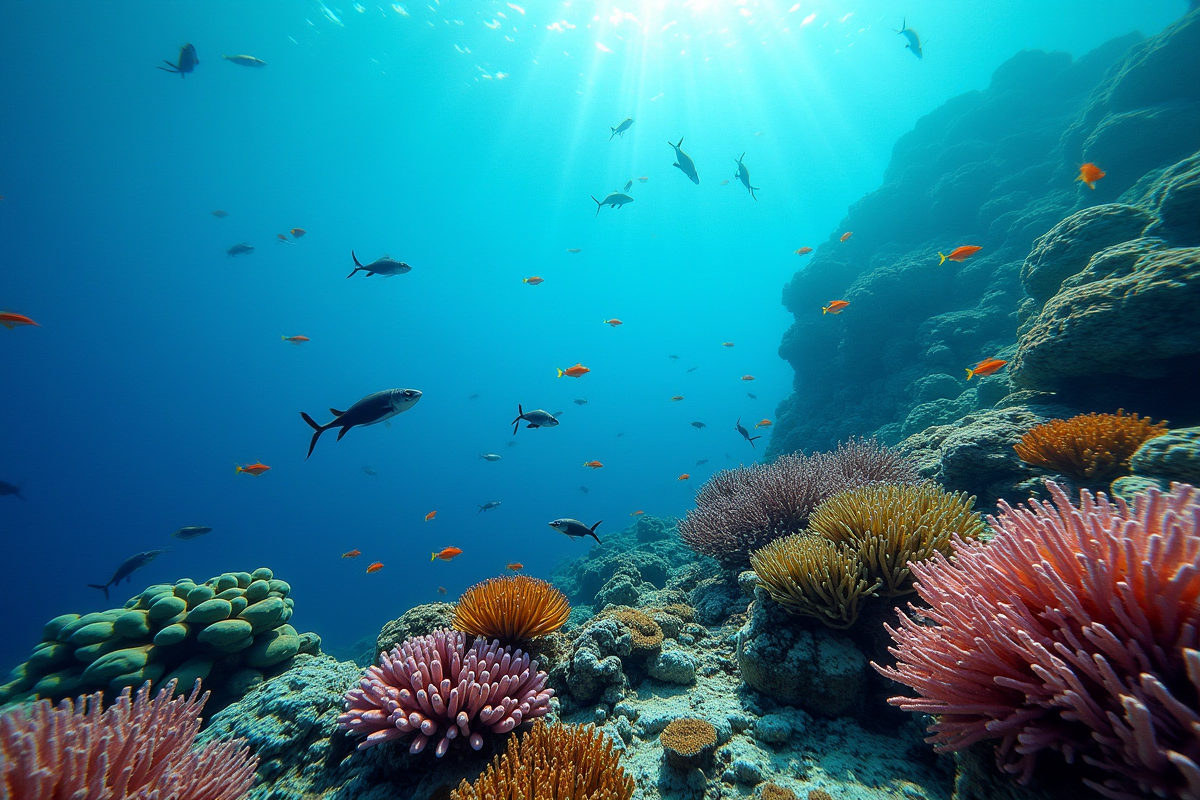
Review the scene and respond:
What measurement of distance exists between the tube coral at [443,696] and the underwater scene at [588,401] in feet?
0.10

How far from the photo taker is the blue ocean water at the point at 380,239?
29.7 meters

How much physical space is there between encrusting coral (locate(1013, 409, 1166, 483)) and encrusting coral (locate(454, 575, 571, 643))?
5.17 metres

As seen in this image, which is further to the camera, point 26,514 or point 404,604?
point 26,514

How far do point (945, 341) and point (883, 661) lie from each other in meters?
16.3

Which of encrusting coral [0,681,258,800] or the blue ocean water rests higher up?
the blue ocean water

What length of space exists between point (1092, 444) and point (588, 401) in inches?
1488

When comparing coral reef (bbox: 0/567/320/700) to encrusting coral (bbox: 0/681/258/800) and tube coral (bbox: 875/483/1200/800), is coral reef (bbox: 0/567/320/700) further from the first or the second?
tube coral (bbox: 875/483/1200/800)

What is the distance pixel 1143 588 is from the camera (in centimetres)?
130

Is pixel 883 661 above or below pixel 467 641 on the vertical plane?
below

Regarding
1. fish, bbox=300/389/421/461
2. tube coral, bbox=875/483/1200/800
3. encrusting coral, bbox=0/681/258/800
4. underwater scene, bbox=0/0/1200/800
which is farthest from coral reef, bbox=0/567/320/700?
tube coral, bbox=875/483/1200/800

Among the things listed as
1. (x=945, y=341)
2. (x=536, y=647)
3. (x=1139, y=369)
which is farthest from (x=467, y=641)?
(x=945, y=341)

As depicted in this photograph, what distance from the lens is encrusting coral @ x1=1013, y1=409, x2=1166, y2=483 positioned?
12.4 feet

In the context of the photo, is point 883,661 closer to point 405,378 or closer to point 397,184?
point 397,184

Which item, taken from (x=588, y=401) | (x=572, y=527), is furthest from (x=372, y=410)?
(x=588, y=401)
